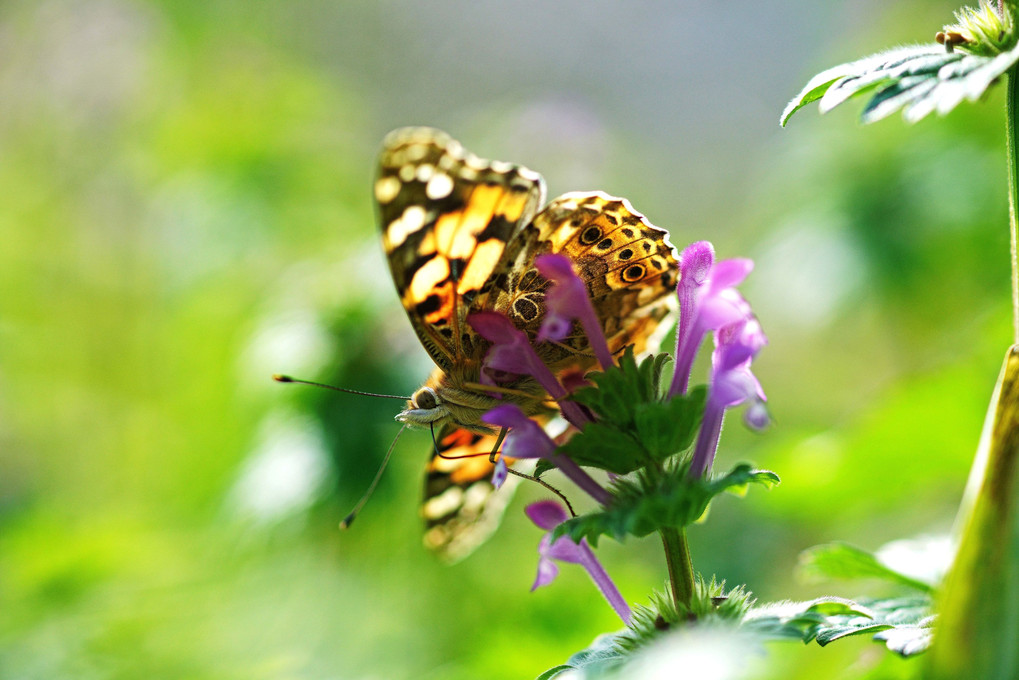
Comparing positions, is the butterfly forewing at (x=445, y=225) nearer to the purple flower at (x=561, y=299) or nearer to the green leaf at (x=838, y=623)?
the purple flower at (x=561, y=299)

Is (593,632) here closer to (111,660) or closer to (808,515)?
(808,515)

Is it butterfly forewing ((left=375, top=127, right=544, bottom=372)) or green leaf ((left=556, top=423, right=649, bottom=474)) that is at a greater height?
butterfly forewing ((left=375, top=127, right=544, bottom=372))

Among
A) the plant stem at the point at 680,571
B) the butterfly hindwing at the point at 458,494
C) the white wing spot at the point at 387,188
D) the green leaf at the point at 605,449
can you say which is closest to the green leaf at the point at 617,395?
the green leaf at the point at 605,449

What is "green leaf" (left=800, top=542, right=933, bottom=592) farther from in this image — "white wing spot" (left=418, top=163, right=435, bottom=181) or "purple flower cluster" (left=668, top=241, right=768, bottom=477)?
"white wing spot" (left=418, top=163, right=435, bottom=181)

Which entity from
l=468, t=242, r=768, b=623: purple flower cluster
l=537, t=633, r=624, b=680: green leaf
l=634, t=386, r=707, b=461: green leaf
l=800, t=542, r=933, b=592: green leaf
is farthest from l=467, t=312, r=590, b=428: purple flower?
l=800, t=542, r=933, b=592: green leaf

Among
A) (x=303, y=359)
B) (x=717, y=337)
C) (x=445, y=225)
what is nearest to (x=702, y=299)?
(x=717, y=337)

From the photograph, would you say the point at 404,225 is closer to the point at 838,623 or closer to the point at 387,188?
the point at 387,188
